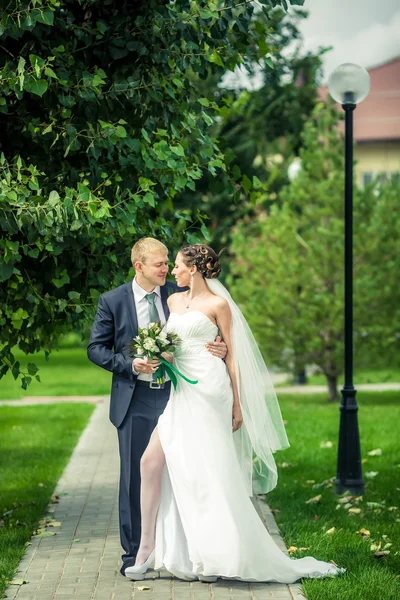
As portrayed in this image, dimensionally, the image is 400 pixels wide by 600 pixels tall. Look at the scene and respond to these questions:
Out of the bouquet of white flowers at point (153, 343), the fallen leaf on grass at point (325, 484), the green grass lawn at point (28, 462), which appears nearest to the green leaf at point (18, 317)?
the bouquet of white flowers at point (153, 343)

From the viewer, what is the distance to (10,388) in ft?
81.4

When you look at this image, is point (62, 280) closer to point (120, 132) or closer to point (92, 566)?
point (120, 132)

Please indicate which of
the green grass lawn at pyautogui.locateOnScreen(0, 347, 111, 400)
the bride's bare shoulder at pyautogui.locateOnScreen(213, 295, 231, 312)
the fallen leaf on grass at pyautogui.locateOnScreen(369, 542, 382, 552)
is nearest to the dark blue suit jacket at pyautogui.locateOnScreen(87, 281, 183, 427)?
the bride's bare shoulder at pyautogui.locateOnScreen(213, 295, 231, 312)

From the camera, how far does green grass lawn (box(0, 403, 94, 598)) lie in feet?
26.7

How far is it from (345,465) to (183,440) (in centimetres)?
397

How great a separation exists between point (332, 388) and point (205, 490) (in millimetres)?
15505

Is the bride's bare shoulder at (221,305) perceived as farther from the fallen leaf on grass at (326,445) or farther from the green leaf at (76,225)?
the fallen leaf on grass at (326,445)

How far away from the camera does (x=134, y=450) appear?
6.85m

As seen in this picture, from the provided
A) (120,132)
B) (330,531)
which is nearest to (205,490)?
(330,531)

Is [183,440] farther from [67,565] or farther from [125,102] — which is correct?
[125,102]

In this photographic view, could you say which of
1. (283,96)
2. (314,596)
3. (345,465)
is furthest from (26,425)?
(283,96)

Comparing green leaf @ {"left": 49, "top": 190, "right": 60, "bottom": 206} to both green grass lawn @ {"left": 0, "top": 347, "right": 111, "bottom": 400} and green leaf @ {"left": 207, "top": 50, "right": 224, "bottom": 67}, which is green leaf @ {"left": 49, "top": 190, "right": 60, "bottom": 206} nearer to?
green leaf @ {"left": 207, "top": 50, "right": 224, "bottom": 67}

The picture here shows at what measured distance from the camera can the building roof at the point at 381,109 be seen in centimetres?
5503

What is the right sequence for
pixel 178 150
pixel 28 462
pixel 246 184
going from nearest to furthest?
pixel 178 150, pixel 246 184, pixel 28 462
